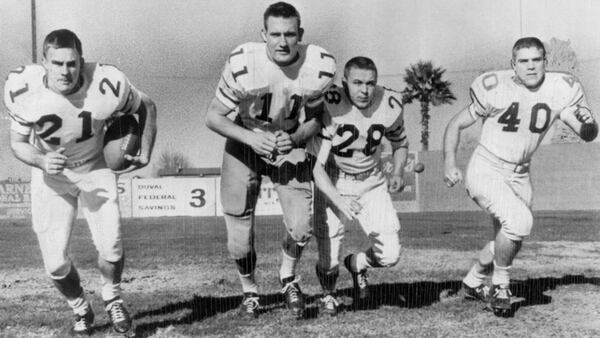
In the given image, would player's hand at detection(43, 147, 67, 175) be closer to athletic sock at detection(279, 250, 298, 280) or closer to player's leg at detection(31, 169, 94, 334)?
player's leg at detection(31, 169, 94, 334)

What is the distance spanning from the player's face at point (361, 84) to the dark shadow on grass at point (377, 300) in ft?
4.83

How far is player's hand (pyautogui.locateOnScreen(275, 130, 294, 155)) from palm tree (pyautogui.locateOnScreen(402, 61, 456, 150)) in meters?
28.5

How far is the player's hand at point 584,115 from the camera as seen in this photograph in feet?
15.7

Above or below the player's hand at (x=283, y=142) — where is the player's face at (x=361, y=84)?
above

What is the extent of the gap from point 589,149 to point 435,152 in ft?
20.1

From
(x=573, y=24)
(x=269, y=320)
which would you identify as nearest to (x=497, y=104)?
(x=573, y=24)

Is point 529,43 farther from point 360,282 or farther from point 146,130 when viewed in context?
point 146,130

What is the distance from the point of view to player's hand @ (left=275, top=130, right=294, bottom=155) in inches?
168

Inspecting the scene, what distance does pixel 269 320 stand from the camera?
180 inches

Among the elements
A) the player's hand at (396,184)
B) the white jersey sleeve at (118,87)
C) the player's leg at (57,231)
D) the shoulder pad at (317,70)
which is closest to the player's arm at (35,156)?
the player's leg at (57,231)

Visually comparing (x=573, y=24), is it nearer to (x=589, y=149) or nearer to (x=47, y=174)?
(x=47, y=174)

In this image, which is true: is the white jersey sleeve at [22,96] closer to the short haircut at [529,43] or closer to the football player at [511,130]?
the football player at [511,130]

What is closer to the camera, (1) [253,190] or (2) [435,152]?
(1) [253,190]

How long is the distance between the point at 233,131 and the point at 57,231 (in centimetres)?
125
